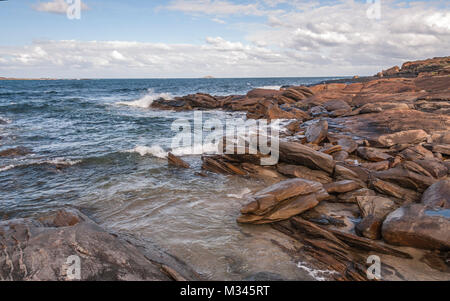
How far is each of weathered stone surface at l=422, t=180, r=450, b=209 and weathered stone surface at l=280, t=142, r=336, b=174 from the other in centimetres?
250

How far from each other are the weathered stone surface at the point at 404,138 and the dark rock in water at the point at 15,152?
15.6 metres

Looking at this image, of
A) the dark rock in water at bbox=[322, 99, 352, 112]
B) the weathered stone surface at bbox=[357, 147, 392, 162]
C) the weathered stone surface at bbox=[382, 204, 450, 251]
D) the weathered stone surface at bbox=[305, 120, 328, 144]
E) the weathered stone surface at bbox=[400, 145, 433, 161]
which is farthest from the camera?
the dark rock in water at bbox=[322, 99, 352, 112]

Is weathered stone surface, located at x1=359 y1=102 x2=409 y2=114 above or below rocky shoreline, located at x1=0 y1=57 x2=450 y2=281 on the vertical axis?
above

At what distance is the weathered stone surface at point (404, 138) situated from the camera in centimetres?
1111

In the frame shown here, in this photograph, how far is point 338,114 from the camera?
1928 centimetres

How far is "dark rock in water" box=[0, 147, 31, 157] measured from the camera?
12234 mm

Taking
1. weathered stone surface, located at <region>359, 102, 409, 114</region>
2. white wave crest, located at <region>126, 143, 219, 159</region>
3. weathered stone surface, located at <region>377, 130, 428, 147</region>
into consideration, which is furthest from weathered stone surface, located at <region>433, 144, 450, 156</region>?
white wave crest, located at <region>126, 143, 219, 159</region>

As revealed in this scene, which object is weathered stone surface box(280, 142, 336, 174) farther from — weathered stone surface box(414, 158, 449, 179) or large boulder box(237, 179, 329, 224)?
weathered stone surface box(414, 158, 449, 179)

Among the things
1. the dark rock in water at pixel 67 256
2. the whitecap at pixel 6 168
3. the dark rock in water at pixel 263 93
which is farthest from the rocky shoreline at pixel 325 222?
the dark rock in water at pixel 263 93

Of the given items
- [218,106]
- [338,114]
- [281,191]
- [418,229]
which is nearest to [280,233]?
[281,191]

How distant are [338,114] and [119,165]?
1492 centimetres

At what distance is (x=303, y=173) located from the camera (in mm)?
8664

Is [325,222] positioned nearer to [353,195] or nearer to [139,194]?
[353,195]

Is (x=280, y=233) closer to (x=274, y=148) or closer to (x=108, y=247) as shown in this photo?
(x=108, y=247)
